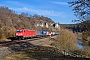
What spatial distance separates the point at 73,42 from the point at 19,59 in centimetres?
2003

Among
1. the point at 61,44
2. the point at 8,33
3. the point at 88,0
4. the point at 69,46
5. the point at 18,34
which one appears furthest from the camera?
the point at 8,33

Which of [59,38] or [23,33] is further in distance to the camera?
[23,33]

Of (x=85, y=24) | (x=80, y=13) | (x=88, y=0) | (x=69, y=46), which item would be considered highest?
(x=88, y=0)

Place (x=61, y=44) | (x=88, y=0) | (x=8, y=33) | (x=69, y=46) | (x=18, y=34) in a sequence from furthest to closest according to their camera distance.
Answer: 1. (x=8, y=33)
2. (x=18, y=34)
3. (x=61, y=44)
4. (x=69, y=46)
5. (x=88, y=0)

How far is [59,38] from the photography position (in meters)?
38.8

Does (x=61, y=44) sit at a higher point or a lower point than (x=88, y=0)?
lower

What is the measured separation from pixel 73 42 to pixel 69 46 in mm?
1799

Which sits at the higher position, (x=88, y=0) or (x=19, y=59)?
(x=88, y=0)

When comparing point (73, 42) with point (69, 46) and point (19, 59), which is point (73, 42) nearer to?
point (69, 46)

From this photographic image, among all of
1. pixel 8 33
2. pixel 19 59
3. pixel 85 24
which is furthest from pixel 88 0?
pixel 8 33

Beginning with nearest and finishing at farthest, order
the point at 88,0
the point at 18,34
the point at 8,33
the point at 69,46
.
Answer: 1. the point at 88,0
2. the point at 69,46
3. the point at 18,34
4. the point at 8,33

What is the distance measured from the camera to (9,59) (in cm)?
1705

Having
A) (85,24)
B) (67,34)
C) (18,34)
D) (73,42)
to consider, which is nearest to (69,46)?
(73,42)

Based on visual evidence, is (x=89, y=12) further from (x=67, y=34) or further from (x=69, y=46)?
(x=67, y=34)
